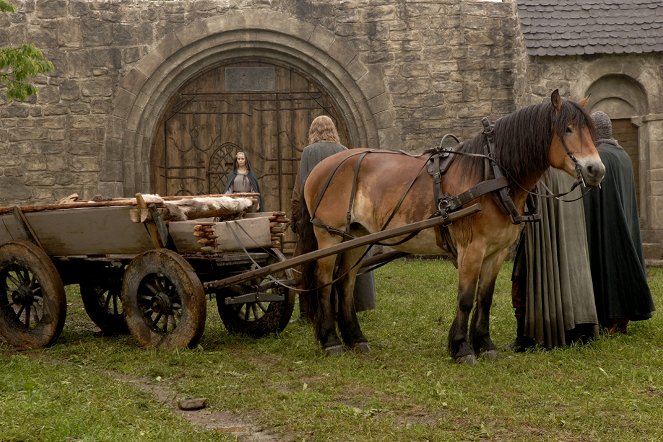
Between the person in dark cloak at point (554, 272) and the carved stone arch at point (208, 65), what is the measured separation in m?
6.84

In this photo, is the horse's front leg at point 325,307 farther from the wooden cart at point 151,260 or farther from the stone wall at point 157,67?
the stone wall at point 157,67

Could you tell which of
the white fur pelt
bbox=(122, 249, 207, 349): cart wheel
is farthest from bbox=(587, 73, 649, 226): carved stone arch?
bbox=(122, 249, 207, 349): cart wheel

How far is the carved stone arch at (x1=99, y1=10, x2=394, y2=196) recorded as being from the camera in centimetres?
1289

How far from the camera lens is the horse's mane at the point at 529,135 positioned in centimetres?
560

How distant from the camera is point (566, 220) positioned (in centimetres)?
640

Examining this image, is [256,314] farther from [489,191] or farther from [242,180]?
[242,180]

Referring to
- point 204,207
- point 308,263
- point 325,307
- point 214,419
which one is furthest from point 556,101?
point 214,419

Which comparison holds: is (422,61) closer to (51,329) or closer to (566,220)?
(566,220)

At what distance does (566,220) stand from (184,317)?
112 inches

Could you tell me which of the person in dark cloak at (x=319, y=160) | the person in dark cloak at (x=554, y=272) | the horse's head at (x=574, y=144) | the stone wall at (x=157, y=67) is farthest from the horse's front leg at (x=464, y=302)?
the stone wall at (x=157, y=67)

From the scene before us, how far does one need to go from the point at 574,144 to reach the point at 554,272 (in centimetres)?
115

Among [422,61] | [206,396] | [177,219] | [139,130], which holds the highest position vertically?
[422,61]

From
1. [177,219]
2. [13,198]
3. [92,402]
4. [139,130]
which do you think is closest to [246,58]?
[139,130]

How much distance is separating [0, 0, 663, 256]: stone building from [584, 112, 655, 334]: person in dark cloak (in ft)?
19.2
